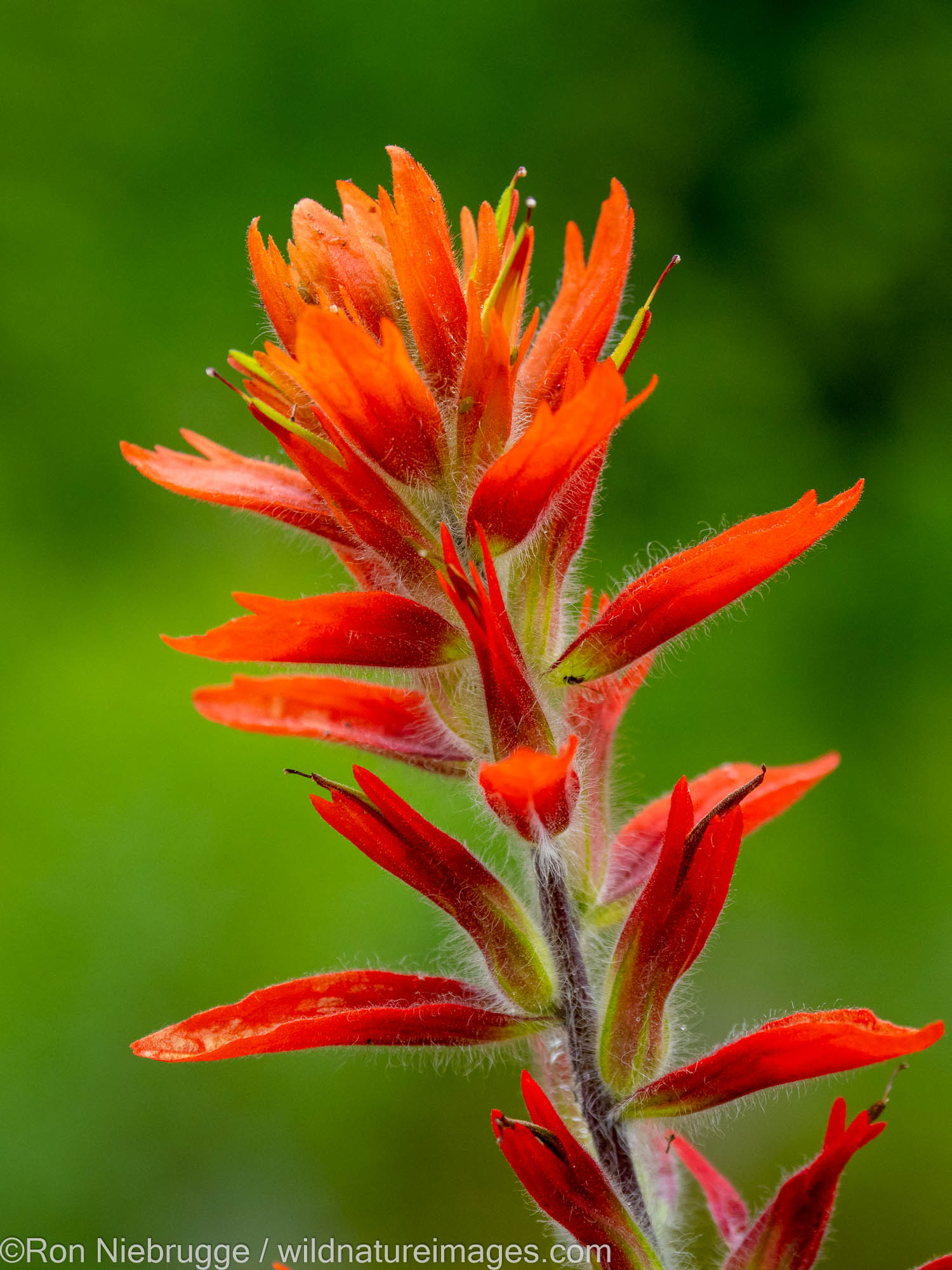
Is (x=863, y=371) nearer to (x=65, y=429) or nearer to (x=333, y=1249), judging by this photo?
(x=65, y=429)

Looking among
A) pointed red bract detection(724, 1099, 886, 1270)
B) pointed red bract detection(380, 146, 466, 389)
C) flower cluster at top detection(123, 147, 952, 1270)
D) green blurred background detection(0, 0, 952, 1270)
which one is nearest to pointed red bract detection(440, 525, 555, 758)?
flower cluster at top detection(123, 147, 952, 1270)

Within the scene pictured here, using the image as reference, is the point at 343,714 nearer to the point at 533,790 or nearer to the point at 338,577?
the point at 533,790

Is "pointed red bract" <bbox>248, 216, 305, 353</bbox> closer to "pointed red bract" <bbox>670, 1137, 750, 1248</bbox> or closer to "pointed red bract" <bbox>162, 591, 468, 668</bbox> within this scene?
"pointed red bract" <bbox>162, 591, 468, 668</bbox>

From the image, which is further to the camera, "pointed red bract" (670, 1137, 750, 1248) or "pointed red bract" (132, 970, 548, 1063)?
"pointed red bract" (670, 1137, 750, 1248)

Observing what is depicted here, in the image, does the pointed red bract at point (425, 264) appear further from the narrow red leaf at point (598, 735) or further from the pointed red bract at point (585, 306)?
the narrow red leaf at point (598, 735)

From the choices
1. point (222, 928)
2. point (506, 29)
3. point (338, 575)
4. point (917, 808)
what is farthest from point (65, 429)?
point (917, 808)
